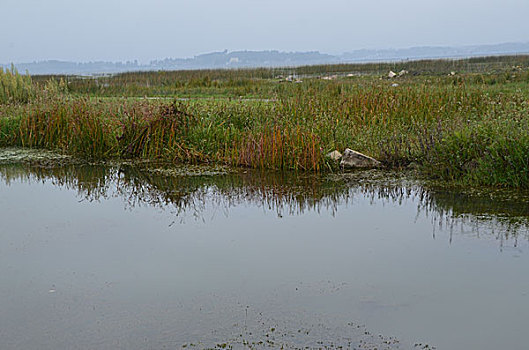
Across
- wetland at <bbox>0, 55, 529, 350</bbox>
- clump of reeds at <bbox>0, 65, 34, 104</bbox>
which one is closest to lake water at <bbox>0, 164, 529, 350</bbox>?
wetland at <bbox>0, 55, 529, 350</bbox>

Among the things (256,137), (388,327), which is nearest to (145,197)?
(256,137)

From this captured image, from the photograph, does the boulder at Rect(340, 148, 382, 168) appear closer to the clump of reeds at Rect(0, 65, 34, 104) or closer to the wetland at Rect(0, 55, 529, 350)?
the wetland at Rect(0, 55, 529, 350)

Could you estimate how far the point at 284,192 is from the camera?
24.7 ft

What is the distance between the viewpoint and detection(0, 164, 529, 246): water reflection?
619 cm

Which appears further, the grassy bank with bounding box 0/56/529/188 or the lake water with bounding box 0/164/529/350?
the grassy bank with bounding box 0/56/529/188

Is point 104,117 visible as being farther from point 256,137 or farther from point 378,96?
point 378,96

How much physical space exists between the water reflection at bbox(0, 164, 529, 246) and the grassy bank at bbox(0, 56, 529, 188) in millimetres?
387

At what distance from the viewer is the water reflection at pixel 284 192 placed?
6191 mm

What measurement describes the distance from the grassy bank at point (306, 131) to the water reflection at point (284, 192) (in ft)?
1.27

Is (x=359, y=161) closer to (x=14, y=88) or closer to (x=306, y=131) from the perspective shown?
(x=306, y=131)

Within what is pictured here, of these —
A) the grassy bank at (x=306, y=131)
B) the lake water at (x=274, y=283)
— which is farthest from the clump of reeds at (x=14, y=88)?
the lake water at (x=274, y=283)

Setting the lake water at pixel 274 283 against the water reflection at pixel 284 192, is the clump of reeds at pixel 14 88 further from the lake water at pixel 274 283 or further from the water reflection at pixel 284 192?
the lake water at pixel 274 283

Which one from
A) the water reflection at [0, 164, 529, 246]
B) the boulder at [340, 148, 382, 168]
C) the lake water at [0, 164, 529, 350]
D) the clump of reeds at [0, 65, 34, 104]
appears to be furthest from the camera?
the clump of reeds at [0, 65, 34, 104]

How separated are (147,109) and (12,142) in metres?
3.14
